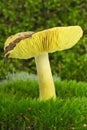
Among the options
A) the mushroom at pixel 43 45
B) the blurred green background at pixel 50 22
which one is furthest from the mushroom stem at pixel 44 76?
the blurred green background at pixel 50 22

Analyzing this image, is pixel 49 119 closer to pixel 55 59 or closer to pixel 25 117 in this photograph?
pixel 25 117

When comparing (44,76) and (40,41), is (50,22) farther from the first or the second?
(40,41)

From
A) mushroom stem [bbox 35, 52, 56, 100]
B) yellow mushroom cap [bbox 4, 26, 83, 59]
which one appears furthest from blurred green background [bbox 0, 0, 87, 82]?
yellow mushroom cap [bbox 4, 26, 83, 59]

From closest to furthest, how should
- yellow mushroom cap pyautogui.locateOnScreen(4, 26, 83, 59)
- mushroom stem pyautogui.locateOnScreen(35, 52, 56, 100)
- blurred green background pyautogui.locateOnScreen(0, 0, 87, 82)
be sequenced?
yellow mushroom cap pyautogui.locateOnScreen(4, 26, 83, 59), mushroom stem pyautogui.locateOnScreen(35, 52, 56, 100), blurred green background pyautogui.locateOnScreen(0, 0, 87, 82)

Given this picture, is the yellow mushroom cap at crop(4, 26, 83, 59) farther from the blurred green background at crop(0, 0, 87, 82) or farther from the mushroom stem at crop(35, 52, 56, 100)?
the blurred green background at crop(0, 0, 87, 82)

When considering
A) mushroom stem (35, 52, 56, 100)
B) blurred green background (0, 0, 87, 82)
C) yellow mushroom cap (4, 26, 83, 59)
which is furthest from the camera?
blurred green background (0, 0, 87, 82)

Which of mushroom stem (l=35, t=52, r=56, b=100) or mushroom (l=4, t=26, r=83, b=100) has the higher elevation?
mushroom (l=4, t=26, r=83, b=100)

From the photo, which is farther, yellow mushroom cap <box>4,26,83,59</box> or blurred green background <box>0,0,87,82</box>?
blurred green background <box>0,0,87,82</box>
